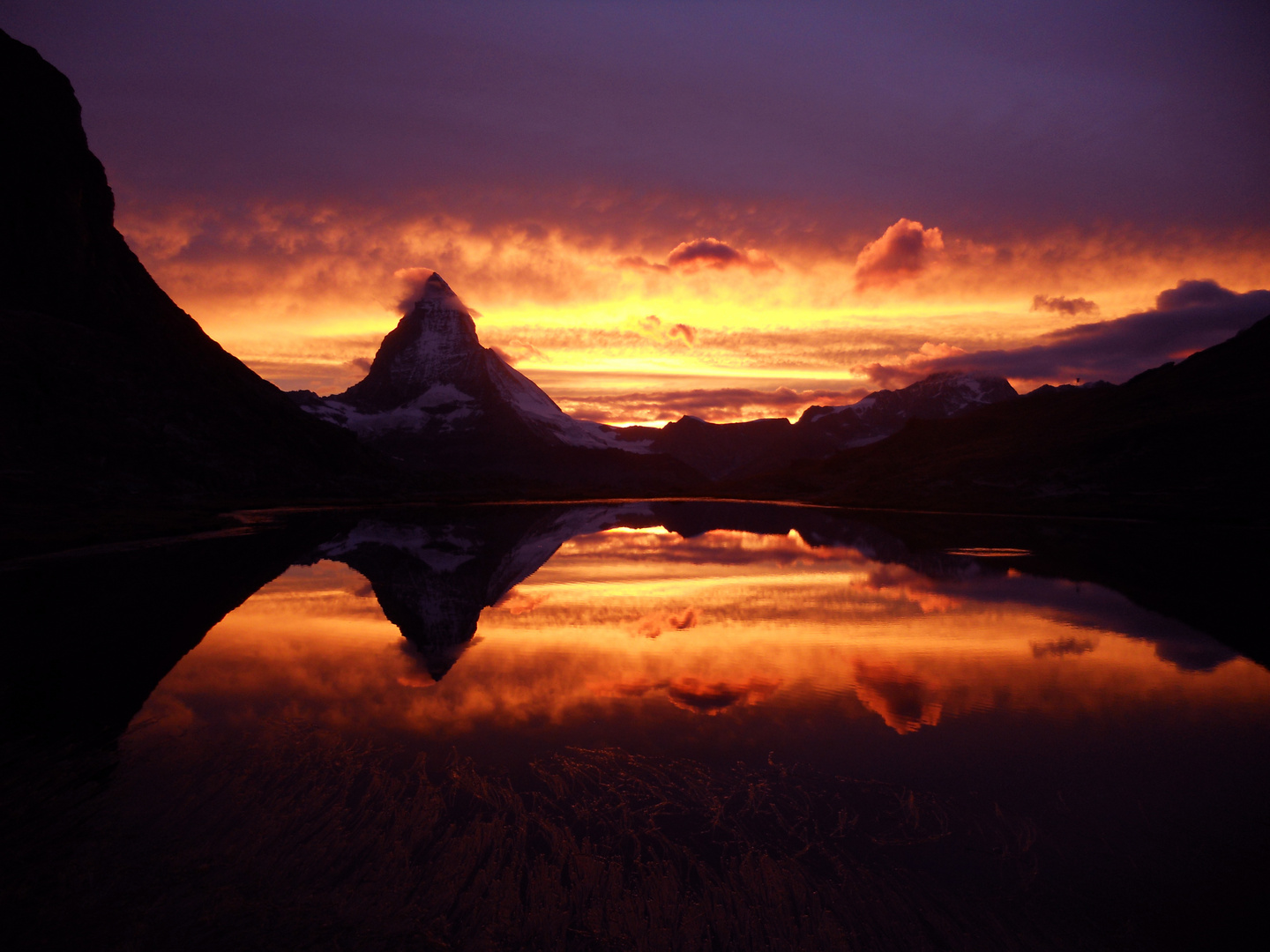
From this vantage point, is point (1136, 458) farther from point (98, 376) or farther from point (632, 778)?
point (98, 376)

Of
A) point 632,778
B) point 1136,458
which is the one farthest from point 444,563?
point 1136,458

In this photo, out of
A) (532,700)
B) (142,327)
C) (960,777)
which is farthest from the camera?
(142,327)

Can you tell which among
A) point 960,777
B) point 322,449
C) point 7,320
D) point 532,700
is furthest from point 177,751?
point 322,449

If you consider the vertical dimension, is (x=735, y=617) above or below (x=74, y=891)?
below

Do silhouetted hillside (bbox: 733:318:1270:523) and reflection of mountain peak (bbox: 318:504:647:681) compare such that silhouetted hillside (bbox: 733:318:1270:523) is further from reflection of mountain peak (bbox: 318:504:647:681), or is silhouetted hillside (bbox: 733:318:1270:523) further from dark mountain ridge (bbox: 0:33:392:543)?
dark mountain ridge (bbox: 0:33:392:543)

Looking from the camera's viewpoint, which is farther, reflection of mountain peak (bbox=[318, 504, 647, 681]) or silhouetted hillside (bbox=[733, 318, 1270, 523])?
silhouetted hillside (bbox=[733, 318, 1270, 523])

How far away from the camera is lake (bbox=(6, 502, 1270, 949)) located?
8.45m

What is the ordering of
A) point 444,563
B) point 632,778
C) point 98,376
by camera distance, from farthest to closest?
point 98,376 < point 444,563 < point 632,778

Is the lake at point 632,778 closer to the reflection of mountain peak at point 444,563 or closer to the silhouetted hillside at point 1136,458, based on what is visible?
the reflection of mountain peak at point 444,563

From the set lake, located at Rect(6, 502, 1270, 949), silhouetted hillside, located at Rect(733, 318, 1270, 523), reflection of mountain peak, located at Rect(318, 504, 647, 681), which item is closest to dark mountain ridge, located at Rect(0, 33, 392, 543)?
reflection of mountain peak, located at Rect(318, 504, 647, 681)

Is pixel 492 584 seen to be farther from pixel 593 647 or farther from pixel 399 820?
pixel 399 820

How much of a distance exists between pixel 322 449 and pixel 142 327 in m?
33.6

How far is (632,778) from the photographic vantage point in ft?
39.8

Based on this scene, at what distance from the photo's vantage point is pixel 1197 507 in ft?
321
